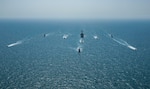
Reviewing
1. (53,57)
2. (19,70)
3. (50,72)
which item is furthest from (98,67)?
(19,70)

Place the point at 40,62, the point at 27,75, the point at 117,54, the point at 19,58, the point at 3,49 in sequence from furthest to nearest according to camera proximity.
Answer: the point at 3,49 → the point at 117,54 → the point at 19,58 → the point at 40,62 → the point at 27,75

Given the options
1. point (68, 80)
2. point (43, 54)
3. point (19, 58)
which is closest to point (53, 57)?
point (43, 54)

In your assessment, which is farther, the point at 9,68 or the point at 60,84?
the point at 9,68

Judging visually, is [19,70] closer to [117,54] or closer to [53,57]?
[53,57]

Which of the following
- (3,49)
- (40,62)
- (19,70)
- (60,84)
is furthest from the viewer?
(3,49)

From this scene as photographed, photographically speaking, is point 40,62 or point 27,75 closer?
point 27,75

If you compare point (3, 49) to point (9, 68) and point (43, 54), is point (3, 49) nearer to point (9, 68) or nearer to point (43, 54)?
point (43, 54)

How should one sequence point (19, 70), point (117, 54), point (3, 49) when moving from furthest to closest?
point (3, 49) < point (117, 54) < point (19, 70)

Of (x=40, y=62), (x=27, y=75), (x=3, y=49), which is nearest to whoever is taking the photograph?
(x=27, y=75)

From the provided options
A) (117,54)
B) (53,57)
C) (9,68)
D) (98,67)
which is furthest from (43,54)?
(117,54)
